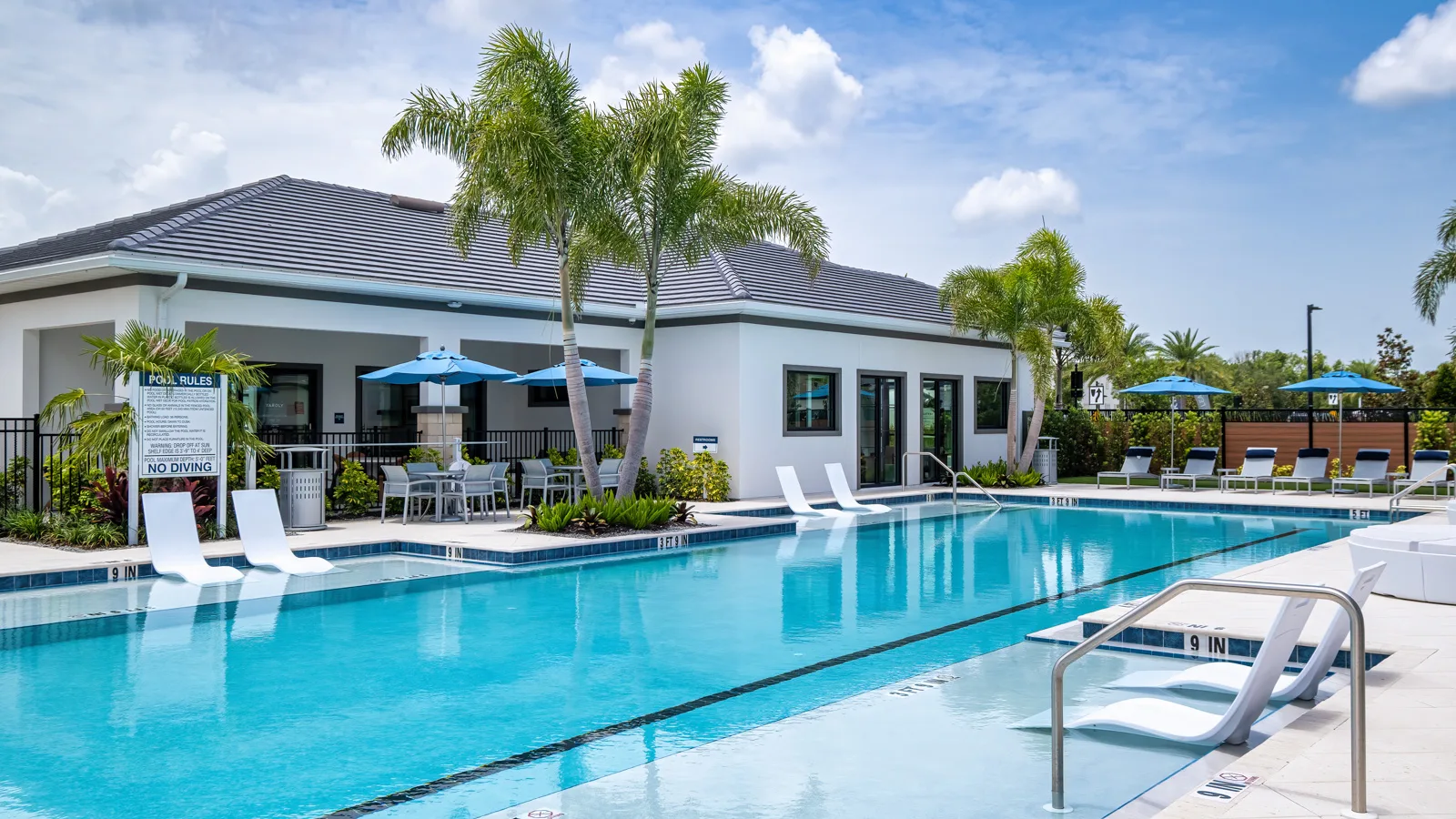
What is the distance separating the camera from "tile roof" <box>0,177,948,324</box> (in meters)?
15.0

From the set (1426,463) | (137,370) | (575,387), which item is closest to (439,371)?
(575,387)

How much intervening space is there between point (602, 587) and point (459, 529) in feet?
13.5

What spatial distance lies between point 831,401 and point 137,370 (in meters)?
12.3

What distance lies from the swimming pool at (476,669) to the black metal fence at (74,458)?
4.20 metres

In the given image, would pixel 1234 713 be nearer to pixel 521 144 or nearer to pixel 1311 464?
pixel 521 144

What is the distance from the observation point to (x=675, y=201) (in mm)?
14438

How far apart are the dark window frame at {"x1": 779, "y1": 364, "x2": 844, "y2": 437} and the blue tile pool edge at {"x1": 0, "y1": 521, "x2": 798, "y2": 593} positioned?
4279 mm

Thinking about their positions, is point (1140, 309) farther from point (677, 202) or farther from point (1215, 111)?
point (677, 202)

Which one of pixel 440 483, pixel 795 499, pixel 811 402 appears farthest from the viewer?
pixel 811 402

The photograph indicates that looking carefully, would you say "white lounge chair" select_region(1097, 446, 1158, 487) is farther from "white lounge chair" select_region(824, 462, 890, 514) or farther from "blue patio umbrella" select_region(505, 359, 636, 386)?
"blue patio umbrella" select_region(505, 359, 636, 386)

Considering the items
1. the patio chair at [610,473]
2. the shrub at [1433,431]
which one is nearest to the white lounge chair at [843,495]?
the patio chair at [610,473]

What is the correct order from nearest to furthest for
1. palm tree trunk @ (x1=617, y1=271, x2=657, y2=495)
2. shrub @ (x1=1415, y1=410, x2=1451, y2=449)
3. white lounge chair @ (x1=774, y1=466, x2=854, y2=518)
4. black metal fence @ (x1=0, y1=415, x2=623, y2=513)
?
1. black metal fence @ (x1=0, y1=415, x2=623, y2=513)
2. palm tree trunk @ (x1=617, y1=271, x2=657, y2=495)
3. white lounge chair @ (x1=774, y1=466, x2=854, y2=518)
4. shrub @ (x1=1415, y1=410, x2=1451, y2=449)

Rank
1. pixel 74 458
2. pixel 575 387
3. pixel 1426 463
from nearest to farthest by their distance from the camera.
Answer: pixel 74 458 < pixel 575 387 < pixel 1426 463

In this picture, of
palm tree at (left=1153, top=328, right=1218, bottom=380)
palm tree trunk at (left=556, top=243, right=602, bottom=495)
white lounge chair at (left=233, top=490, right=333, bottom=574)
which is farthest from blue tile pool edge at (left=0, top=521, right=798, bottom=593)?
palm tree at (left=1153, top=328, right=1218, bottom=380)
